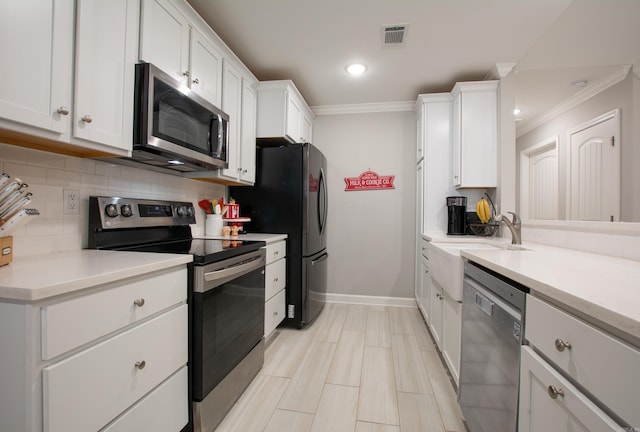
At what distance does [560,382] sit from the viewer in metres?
0.72

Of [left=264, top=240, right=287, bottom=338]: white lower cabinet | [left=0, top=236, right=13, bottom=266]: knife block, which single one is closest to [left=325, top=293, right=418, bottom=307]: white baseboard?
[left=264, top=240, right=287, bottom=338]: white lower cabinet

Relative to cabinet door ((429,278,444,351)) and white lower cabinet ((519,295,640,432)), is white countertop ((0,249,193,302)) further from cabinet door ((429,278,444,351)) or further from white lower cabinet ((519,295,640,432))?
cabinet door ((429,278,444,351))

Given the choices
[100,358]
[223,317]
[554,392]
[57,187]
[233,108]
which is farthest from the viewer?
[233,108]

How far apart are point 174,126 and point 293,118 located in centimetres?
146

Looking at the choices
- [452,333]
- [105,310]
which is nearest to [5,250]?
[105,310]

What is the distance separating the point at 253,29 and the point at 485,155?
7.42ft

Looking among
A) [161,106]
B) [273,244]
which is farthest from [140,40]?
[273,244]

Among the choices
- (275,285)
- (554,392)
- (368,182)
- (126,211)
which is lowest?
(275,285)

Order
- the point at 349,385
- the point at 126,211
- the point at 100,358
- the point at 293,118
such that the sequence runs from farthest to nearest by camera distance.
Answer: the point at 293,118 < the point at 349,385 < the point at 126,211 < the point at 100,358

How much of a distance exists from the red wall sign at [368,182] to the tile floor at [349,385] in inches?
63.9

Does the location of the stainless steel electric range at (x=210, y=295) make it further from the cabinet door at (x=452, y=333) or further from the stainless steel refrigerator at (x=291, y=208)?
the cabinet door at (x=452, y=333)

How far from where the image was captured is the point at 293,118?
276 cm

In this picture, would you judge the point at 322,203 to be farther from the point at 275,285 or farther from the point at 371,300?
the point at 371,300

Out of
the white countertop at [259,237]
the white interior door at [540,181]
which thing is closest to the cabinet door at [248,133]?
the white countertop at [259,237]
